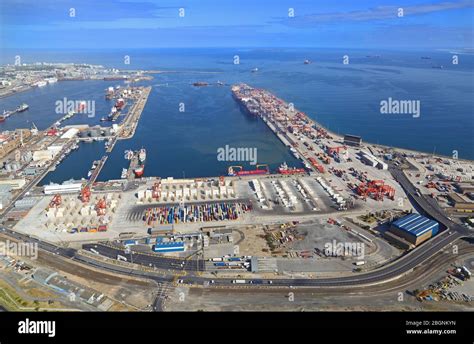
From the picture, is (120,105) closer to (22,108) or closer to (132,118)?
(132,118)

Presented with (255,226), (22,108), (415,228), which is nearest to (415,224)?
(415,228)

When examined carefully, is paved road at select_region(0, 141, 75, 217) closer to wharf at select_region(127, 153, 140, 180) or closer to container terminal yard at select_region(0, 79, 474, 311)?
container terminal yard at select_region(0, 79, 474, 311)

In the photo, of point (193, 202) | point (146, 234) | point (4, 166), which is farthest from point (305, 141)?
point (4, 166)

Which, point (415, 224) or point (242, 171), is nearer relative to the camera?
point (415, 224)

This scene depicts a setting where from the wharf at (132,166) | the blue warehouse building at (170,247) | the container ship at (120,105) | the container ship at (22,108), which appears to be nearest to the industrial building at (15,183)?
the wharf at (132,166)

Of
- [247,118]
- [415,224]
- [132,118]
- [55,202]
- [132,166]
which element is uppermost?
[132,118]
